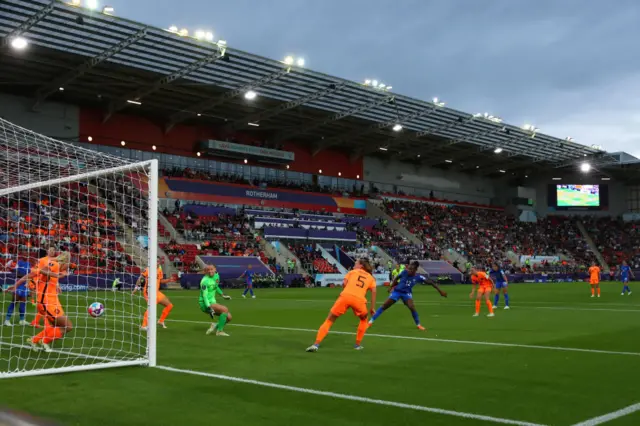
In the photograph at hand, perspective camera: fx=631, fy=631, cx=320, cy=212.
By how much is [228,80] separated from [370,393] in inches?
1543

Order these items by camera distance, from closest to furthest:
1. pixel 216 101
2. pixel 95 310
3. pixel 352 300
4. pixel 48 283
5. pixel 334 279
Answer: pixel 48 283 < pixel 352 300 < pixel 95 310 < pixel 216 101 < pixel 334 279

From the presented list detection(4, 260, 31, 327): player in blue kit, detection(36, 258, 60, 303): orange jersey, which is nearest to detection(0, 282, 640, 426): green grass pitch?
detection(4, 260, 31, 327): player in blue kit

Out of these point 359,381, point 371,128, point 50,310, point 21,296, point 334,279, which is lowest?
point 334,279

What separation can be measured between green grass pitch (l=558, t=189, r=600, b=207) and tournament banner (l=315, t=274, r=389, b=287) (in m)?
35.1

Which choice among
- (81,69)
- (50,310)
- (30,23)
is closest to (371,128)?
(81,69)

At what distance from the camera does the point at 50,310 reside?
445 inches

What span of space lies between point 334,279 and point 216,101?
1695cm

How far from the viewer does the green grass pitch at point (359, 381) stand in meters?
6.89

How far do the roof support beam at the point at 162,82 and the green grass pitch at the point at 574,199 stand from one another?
52.6m

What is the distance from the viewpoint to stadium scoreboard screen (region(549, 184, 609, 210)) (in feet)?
254

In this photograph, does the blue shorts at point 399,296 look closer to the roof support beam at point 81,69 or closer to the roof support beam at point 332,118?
the roof support beam at point 81,69

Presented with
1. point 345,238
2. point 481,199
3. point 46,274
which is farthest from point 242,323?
point 481,199

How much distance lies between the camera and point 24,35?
3509 cm

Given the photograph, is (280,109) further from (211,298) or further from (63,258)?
(63,258)
